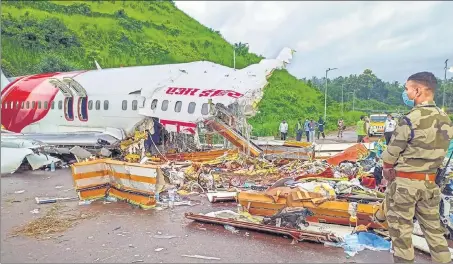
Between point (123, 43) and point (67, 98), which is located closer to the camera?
point (67, 98)

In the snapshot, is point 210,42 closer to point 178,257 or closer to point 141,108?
point 141,108

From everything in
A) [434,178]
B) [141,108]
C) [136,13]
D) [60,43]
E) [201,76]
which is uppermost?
[136,13]

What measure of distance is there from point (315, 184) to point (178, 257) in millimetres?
3004

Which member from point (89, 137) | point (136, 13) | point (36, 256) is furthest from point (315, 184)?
point (136, 13)

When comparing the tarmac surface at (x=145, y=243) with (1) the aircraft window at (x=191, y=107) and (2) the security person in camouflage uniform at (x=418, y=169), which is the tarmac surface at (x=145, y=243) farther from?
(1) the aircraft window at (x=191, y=107)

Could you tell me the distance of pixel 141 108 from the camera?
1473 centimetres

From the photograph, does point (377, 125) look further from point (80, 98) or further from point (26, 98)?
point (26, 98)

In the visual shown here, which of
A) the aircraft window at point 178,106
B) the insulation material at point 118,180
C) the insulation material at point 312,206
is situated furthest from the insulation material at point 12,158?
the insulation material at point 312,206

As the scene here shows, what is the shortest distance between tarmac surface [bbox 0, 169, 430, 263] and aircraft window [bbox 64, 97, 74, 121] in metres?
8.86

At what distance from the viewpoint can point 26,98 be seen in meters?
19.6

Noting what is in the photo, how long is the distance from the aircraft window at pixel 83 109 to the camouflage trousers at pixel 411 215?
14246 mm

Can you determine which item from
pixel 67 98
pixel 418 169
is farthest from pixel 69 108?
pixel 418 169

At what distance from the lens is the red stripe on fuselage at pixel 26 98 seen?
18.6 metres

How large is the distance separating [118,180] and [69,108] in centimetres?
925
